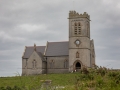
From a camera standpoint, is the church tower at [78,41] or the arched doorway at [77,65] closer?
the church tower at [78,41]

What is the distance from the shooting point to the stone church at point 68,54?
Answer: 57.6 metres

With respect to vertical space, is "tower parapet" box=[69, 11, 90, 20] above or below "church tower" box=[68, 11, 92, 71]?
above

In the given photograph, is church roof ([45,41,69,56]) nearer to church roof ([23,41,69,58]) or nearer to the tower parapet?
church roof ([23,41,69,58])

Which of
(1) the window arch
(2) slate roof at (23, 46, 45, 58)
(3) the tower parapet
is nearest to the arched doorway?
(1) the window arch

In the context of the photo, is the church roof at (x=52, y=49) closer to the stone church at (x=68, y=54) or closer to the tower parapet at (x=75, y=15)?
the stone church at (x=68, y=54)

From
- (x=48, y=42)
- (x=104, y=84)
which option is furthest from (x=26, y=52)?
(x=104, y=84)

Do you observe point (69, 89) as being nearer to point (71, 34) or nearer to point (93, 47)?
point (71, 34)

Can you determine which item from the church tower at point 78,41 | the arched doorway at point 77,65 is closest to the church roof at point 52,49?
the church tower at point 78,41

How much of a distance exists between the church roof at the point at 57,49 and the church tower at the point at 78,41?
285 cm

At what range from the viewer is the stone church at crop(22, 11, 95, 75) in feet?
189

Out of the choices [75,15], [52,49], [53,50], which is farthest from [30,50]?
[75,15]

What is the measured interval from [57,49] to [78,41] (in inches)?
232

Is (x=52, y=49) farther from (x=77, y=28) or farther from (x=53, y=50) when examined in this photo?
(x=77, y=28)

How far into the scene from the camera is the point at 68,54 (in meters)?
59.4
